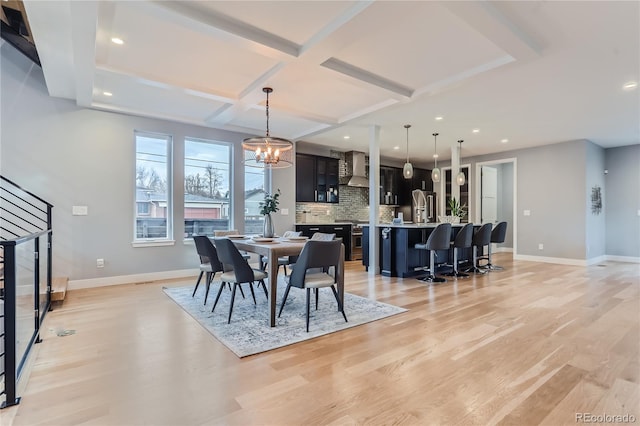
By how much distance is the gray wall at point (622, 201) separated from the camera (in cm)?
725

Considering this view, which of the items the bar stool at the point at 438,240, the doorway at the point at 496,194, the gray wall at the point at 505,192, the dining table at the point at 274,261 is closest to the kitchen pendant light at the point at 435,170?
the doorway at the point at 496,194

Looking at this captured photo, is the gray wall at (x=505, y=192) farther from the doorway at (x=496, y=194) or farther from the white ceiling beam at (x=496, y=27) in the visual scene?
the white ceiling beam at (x=496, y=27)

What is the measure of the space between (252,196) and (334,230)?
2050 mm

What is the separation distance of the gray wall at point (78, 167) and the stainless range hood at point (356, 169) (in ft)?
13.9

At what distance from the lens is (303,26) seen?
9.16 ft

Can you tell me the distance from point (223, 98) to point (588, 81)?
15.1 ft

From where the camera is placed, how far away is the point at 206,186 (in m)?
5.91

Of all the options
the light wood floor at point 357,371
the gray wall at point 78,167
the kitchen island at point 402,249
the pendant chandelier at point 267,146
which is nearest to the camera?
the light wood floor at point 357,371

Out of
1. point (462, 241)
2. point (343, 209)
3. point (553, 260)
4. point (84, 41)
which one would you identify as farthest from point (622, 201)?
point (84, 41)

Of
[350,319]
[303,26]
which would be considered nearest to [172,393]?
[350,319]

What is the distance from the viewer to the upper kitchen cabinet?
7223 millimetres

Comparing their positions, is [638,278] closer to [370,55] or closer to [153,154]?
[370,55]

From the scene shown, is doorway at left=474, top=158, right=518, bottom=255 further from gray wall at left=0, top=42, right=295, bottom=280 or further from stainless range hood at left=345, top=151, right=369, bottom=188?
gray wall at left=0, top=42, right=295, bottom=280

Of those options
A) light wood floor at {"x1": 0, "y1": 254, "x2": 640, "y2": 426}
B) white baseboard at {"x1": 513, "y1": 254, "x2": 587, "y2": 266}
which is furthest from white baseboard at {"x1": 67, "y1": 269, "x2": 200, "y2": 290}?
white baseboard at {"x1": 513, "y1": 254, "x2": 587, "y2": 266}
